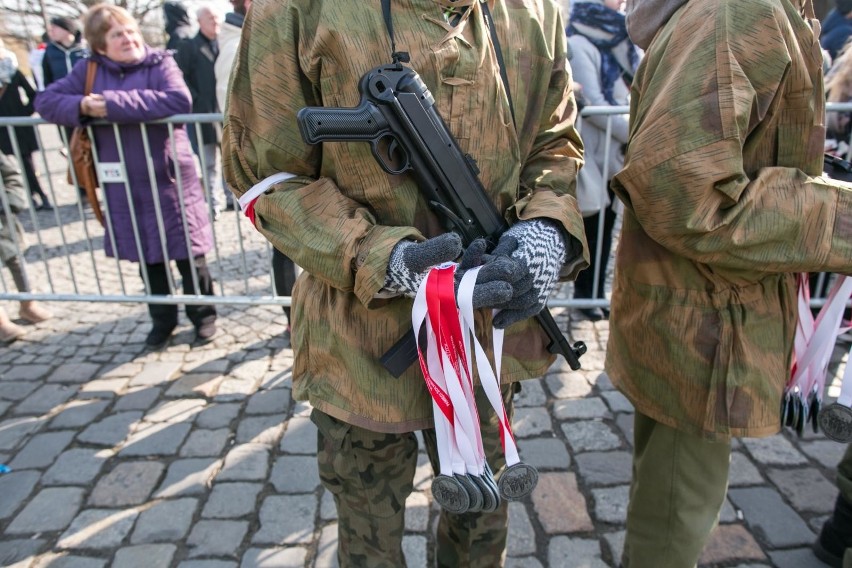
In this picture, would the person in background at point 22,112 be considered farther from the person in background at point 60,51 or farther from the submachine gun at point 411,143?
the submachine gun at point 411,143

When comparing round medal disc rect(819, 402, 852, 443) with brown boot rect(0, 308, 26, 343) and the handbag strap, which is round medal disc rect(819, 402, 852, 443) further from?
brown boot rect(0, 308, 26, 343)

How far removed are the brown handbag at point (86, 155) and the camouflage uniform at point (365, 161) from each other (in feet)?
9.38

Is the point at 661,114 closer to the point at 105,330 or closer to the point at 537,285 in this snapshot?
the point at 537,285

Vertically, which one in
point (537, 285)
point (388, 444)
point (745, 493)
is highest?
point (537, 285)

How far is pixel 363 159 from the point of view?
4.79 feet

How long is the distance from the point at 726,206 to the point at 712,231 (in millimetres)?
67

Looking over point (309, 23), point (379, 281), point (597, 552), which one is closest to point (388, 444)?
point (379, 281)

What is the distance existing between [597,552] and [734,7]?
189cm

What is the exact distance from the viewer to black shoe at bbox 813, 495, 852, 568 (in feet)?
7.25

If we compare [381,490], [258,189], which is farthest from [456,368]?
[258,189]

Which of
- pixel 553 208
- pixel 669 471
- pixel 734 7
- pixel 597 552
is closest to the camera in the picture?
pixel 734 7

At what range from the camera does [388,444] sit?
164 cm

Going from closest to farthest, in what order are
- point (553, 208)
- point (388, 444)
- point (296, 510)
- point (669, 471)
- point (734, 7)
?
1. point (734, 7)
2. point (553, 208)
3. point (388, 444)
4. point (669, 471)
5. point (296, 510)

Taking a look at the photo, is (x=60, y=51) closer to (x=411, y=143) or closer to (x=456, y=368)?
(x=411, y=143)
